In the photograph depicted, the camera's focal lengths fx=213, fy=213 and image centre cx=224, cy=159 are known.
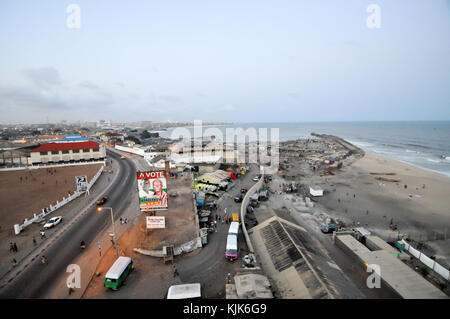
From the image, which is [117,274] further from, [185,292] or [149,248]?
[185,292]

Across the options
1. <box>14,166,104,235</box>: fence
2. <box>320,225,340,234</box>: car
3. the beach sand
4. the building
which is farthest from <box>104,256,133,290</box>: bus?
the building

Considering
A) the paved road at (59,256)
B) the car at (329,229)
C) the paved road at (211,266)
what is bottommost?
the car at (329,229)

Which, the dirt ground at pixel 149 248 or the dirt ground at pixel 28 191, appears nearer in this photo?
the dirt ground at pixel 149 248

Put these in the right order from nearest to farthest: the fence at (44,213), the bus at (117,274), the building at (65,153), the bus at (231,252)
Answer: the bus at (117,274) → the bus at (231,252) → the fence at (44,213) → the building at (65,153)

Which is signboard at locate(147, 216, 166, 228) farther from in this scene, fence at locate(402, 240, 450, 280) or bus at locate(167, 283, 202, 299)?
fence at locate(402, 240, 450, 280)

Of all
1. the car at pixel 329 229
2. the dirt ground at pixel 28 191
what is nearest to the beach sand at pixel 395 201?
the car at pixel 329 229

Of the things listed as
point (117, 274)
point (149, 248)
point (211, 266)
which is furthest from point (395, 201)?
point (117, 274)

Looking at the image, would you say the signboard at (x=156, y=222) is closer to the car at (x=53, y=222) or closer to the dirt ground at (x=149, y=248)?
the dirt ground at (x=149, y=248)
